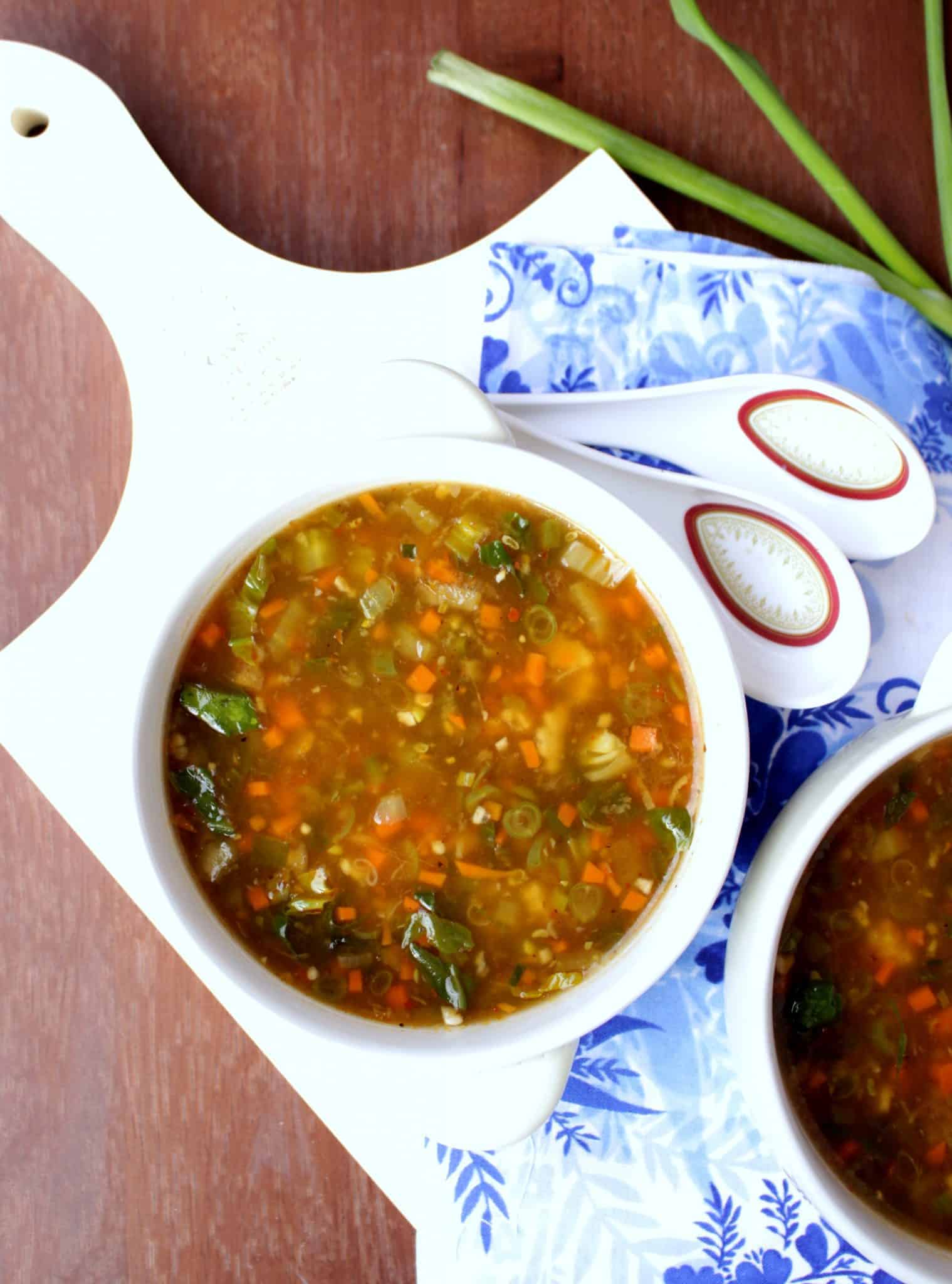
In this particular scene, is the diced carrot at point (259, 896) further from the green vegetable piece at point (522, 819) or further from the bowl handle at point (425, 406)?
the bowl handle at point (425, 406)

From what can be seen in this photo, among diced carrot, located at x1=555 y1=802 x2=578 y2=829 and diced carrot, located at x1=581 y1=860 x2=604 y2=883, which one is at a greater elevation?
diced carrot, located at x1=555 y1=802 x2=578 y2=829

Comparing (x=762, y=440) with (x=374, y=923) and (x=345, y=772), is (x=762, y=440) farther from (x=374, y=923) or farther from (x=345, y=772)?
(x=374, y=923)

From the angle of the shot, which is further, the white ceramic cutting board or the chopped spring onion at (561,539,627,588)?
the white ceramic cutting board

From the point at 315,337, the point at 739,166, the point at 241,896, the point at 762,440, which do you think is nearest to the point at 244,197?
the point at 315,337

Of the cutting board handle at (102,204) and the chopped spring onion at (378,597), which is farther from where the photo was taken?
the cutting board handle at (102,204)

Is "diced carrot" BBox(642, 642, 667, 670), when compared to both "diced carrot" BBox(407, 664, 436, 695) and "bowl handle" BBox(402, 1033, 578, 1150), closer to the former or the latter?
"diced carrot" BBox(407, 664, 436, 695)

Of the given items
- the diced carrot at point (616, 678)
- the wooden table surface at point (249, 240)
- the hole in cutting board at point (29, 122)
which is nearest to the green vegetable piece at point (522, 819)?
the diced carrot at point (616, 678)

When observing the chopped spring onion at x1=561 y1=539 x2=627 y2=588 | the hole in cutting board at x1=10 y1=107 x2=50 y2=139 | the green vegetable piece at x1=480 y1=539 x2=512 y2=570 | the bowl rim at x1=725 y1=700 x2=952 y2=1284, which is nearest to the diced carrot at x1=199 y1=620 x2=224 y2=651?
the green vegetable piece at x1=480 y1=539 x2=512 y2=570
